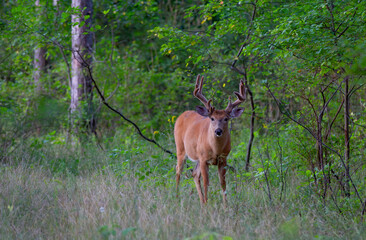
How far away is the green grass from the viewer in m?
4.73

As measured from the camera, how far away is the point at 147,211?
18.0 feet

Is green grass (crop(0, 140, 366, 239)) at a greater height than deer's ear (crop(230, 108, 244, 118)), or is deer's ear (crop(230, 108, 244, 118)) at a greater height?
deer's ear (crop(230, 108, 244, 118))

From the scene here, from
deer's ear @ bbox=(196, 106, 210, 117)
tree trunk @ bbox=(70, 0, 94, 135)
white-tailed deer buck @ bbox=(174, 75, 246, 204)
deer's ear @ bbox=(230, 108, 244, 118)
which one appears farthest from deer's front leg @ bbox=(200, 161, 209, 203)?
tree trunk @ bbox=(70, 0, 94, 135)

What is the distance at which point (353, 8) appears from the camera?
5.02 meters

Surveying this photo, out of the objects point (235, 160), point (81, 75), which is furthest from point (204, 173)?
point (81, 75)

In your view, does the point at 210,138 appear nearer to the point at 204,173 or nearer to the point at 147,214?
the point at 204,173

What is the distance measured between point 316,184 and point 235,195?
1110 millimetres

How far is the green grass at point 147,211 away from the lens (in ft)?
15.5

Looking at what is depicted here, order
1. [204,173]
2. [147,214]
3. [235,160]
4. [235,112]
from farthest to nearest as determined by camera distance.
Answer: [235,112] → [204,173] → [235,160] → [147,214]

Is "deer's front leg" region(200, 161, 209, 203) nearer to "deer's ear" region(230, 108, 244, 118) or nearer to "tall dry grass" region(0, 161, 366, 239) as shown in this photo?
"tall dry grass" region(0, 161, 366, 239)

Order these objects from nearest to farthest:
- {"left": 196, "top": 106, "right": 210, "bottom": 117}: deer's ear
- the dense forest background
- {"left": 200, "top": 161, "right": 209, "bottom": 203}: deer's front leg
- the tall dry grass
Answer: the tall dry grass
the dense forest background
{"left": 200, "top": 161, "right": 209, "bottom": 203}: deer's front leg
{"left": 196, "top": 106, "right": 210, "bottom": 117}: deer's ear

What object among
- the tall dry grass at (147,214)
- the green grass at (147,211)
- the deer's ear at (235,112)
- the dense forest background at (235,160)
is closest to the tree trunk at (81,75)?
the dense forest background at (235,160)

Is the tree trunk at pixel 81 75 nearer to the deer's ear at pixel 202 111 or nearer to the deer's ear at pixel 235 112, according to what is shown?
the deer's ear at pixel 202 111

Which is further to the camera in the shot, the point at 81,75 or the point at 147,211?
the point at 81,75
